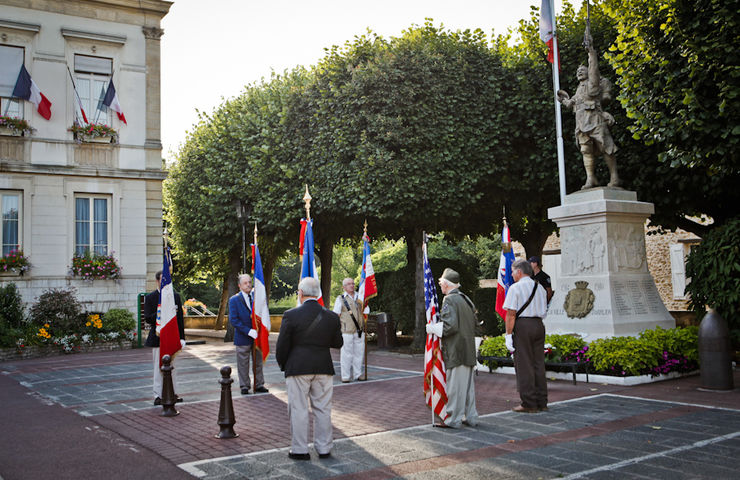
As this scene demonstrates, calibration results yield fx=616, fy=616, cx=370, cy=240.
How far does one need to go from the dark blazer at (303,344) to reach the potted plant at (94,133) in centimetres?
1756

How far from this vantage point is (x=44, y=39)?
68.3ft

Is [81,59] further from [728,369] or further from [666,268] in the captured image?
[666,268]

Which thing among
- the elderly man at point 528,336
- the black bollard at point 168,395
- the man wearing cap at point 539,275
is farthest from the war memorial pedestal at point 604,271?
the black bollard at point 168,395

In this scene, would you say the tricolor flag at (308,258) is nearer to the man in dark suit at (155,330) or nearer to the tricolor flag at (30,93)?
the man in dark suit at (155,330)

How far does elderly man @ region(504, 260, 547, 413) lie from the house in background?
16733 millimetres

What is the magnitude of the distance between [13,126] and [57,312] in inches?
247

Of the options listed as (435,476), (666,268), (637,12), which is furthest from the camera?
(666,268)

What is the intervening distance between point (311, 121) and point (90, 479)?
14.6m

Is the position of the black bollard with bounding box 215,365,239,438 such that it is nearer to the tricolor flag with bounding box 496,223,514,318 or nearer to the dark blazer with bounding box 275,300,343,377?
the dark blazer with bounding box 275,300,343,377

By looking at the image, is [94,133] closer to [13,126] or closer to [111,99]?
[111,99]

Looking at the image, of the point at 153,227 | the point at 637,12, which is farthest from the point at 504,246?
the point at 153,227

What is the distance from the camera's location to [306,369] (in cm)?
643

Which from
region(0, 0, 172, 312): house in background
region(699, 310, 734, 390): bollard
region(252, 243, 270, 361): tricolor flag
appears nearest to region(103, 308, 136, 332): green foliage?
region(0, 0, 172, 312): house in background

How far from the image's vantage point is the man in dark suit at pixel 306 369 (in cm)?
639
